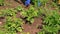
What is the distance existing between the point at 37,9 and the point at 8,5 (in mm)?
780

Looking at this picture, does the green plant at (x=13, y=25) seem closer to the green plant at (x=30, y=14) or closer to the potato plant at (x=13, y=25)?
the potato plant at (x=13, y=25)

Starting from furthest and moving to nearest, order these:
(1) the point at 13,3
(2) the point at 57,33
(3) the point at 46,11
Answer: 1. (1) the point at 13,3
2. (3) the point at 46,11
3. (2) the point at 57,33

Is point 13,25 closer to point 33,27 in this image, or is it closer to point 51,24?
point 33,27

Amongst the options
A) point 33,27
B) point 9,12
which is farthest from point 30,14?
point 9,12

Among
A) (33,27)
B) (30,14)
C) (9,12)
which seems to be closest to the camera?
(33,27)

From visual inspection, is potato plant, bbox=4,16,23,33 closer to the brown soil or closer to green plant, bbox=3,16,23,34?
green plant, bbox=3,16,23,34

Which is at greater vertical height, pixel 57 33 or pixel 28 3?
pixel 28 3

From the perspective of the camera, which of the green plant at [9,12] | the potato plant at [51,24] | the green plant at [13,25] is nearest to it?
the potato plant at [51,24]

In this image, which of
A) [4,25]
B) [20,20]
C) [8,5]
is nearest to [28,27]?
[20,20]

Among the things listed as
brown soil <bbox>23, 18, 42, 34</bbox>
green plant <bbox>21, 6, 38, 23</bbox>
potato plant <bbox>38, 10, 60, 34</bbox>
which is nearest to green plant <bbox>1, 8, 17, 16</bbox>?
green plant <bbox>21, 6, 38, 23</bbox>

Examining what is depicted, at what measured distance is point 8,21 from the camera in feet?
14.9

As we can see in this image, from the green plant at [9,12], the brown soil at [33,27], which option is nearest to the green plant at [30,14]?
the brown soil at [33,27]

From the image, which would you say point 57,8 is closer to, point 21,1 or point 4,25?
point 21,1

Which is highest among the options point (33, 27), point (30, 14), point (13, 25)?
point (30, 14)
